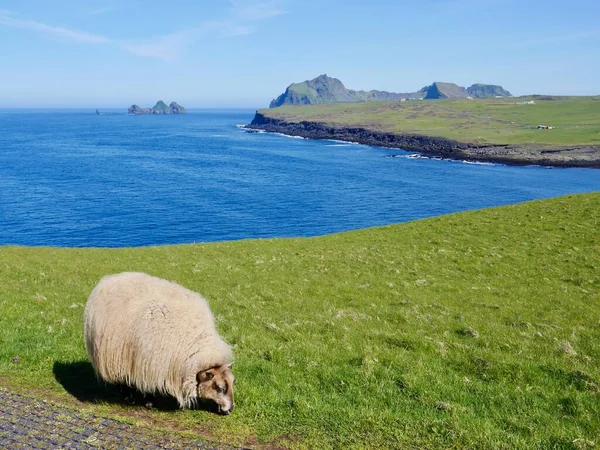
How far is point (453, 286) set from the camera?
20312 millimetres

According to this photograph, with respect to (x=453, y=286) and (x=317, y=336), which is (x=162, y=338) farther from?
(x=453, y=286)

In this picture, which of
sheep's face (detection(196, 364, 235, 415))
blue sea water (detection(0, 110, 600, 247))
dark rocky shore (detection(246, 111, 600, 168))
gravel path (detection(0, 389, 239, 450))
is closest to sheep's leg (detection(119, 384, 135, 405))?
gravel path (detection(0, 389, 239, 450))

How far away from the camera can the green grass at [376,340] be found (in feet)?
28.0

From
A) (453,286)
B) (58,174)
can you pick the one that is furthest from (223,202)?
(453,286)

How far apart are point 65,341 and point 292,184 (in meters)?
99.2

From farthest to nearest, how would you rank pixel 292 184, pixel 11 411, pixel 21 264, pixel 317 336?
pixel 292 184
pixel 21 264
pixel 317 336
pixel 11 411

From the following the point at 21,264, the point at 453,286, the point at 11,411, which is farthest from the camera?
the point at 21,264

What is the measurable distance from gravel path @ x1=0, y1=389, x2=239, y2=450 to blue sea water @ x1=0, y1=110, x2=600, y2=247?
5787 cm

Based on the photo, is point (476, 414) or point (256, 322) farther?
point (256, 322)

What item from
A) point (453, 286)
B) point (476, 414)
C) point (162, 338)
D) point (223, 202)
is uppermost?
point (162, 338)

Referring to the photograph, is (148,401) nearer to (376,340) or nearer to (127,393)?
(127,393)

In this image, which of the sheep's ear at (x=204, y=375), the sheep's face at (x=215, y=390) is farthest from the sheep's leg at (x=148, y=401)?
the sheep's ear at (x=204, y=375)

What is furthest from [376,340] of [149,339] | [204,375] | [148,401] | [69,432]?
[69,432]

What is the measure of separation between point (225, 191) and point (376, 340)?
89.4m
